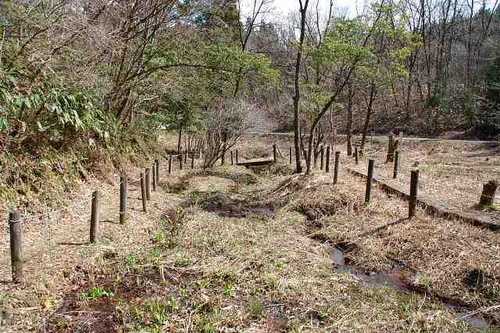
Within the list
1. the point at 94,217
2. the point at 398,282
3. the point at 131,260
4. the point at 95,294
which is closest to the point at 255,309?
the point at 95,294

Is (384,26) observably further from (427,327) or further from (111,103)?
(427,327)

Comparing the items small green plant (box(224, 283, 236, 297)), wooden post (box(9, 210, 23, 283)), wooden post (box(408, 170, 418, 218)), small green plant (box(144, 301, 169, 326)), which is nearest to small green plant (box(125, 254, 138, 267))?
small green plant (box(144, 301, 169, 326))

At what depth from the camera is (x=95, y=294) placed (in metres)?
5.85

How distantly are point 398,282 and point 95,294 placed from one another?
185 inches

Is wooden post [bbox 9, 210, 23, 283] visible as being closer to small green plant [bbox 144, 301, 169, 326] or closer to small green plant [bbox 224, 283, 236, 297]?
small green plant [bbox 144, 301, 169, 326]

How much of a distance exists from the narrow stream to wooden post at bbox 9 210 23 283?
193 inches

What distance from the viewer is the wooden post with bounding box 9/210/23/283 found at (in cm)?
531

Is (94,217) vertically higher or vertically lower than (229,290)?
higher

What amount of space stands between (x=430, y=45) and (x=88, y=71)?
3288 centimetres

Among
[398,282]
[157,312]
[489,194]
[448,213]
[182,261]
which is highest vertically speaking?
[489,194]

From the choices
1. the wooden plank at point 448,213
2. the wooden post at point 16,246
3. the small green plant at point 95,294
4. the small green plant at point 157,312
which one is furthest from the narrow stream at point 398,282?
the wooden post at point 16,246

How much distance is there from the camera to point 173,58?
46.4 feet

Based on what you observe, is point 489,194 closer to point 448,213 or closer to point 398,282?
point 448,213

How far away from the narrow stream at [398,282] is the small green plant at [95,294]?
3805 mm
